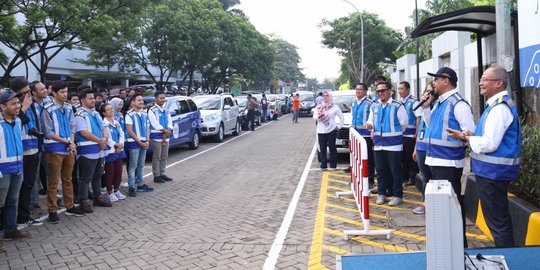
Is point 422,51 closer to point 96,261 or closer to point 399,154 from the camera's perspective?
point 399,154

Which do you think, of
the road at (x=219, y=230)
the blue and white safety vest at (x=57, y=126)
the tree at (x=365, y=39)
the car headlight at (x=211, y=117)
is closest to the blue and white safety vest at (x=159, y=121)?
the road at (x=219, y=230)

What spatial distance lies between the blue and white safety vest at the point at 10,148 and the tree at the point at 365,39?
1528 inches

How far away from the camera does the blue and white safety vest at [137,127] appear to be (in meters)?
8.83

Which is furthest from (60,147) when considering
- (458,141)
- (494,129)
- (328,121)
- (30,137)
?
(494,129)

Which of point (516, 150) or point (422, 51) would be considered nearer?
point (516, 150)

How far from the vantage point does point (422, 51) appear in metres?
24.2

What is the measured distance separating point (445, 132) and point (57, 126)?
5210mm

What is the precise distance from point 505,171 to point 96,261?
4200 mm

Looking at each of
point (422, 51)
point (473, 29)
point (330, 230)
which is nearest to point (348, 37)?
point (422, 51)

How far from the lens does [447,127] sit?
5.20 meters

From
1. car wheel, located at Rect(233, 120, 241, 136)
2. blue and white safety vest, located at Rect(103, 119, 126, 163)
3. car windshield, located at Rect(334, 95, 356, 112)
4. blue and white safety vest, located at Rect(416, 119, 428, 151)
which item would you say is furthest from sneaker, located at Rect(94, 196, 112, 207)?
car wheel, located at Rect(233, 120, 241, 136)

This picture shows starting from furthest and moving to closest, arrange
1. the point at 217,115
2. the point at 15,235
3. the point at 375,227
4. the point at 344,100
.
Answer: the point at 217,115
the point at 344,100
the point at 375,227
the point at 15,235

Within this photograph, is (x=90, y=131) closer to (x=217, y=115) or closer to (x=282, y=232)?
(x=282, y=232)

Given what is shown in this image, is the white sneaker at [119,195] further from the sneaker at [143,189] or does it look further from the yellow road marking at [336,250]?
the yellow road marking at [336,250]
